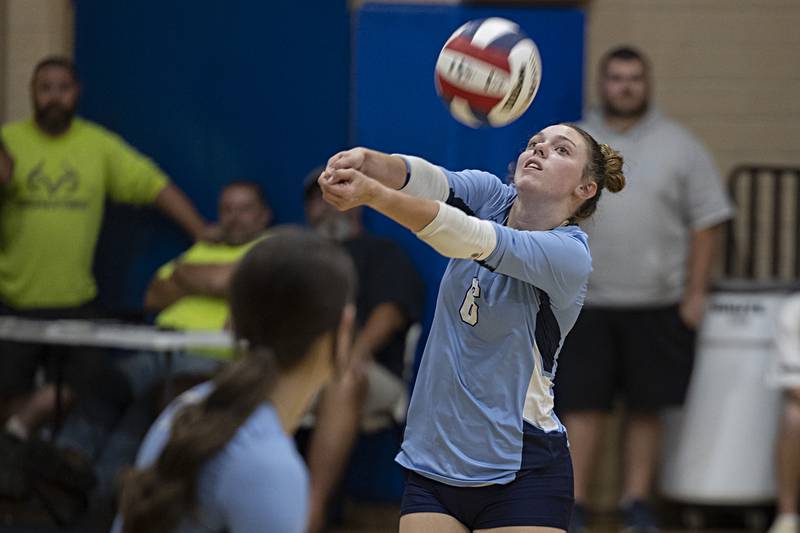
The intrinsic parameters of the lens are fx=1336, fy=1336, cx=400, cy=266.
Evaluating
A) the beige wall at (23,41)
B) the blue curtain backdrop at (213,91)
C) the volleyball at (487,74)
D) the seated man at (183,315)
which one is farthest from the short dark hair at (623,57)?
the volleyball at (487,74)

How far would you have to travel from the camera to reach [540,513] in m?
2.92

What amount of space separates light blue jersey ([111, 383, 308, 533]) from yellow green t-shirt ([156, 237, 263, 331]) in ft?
13.0

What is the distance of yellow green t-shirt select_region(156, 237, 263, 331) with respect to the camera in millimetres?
5887

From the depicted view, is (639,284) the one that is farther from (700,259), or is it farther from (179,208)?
(179,208)

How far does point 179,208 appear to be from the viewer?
21.3ft

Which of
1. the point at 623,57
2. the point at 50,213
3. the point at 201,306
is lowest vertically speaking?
the point at 201,306

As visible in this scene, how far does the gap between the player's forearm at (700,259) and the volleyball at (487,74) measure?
122 inches

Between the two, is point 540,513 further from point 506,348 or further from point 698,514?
point 698,514

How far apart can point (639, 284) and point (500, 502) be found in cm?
326

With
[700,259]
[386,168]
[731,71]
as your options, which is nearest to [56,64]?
[700,259]

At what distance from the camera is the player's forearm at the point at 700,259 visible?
6121 mm

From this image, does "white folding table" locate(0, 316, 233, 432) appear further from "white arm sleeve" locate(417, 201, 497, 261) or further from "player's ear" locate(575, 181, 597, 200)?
"white arm sleeve" locate(417, 201, 497, 261)

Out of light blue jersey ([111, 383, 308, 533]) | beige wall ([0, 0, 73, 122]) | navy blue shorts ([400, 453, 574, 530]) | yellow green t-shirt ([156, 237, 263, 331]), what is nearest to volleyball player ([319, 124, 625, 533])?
navy blue shorts ([400, 453, 574, 530])

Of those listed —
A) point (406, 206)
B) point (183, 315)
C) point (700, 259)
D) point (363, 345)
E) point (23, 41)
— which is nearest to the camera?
point (406, 206)
